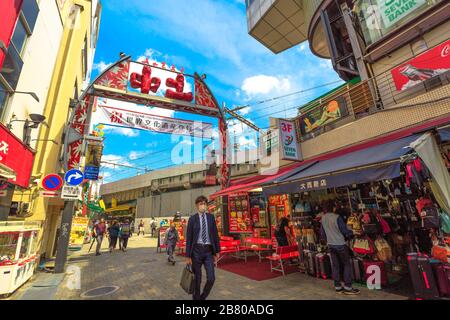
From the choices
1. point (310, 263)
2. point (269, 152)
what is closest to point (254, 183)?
point (310, 263)

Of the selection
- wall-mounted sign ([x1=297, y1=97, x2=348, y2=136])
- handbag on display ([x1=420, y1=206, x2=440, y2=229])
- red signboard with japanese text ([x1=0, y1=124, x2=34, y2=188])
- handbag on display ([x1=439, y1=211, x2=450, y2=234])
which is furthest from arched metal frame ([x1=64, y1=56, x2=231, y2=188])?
handbag on display ([x1=439, y1=211, x2=450, y2=234])

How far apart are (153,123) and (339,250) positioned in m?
Answer: 9.73

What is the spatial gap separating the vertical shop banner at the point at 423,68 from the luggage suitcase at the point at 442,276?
16.5 ft

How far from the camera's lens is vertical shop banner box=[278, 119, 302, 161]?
31.0 feet

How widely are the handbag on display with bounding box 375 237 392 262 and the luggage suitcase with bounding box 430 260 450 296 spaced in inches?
57.3

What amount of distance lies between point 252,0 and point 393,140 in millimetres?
15421

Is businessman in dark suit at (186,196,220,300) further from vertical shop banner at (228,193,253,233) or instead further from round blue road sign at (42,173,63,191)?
vertical shop banner at (228,193,253,233)

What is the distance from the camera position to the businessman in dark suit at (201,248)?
439 centimetres

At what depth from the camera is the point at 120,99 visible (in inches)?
454

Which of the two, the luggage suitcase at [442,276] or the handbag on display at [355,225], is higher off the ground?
the handbag on display at [355,225]

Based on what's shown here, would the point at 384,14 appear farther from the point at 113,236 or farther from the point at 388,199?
the point at 113,236

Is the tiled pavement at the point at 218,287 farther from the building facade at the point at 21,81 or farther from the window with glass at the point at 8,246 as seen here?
the building facade at the point at 21,81

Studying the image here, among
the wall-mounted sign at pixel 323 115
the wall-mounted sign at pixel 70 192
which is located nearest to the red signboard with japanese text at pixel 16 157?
the wall-mounted sign at pixel 70 192
